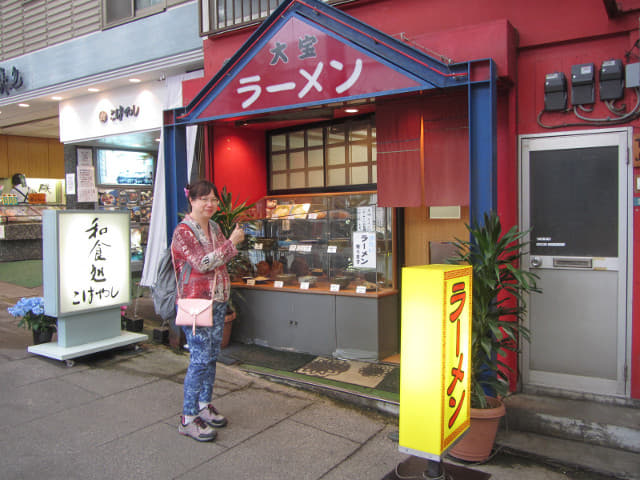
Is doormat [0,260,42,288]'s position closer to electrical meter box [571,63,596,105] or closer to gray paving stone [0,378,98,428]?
gray paving stone [0,378,98,428]

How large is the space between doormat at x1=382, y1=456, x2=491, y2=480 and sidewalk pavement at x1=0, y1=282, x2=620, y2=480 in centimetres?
10

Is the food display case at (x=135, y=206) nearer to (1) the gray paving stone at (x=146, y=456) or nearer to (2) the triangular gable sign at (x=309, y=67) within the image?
(2) the triangular gable sign at (x=309, y=67)

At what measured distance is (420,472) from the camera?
3.62 metres

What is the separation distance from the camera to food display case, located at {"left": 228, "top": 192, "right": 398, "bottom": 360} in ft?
19.4

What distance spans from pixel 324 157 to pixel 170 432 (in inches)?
164

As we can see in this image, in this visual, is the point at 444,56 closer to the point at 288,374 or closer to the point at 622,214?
the point at 622,214

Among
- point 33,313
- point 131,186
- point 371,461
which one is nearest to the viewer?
point 371,461

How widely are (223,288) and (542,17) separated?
3910 millimetres

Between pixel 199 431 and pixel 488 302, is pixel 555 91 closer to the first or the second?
Answer: pixel 488 302

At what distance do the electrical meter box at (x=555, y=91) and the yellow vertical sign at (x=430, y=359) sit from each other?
248cm

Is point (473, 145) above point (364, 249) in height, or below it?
above

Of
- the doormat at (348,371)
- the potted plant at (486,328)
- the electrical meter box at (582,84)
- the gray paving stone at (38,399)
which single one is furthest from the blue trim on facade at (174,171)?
the electrical meter box at (582,84)

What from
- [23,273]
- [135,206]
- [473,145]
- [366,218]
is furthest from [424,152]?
[23,273]

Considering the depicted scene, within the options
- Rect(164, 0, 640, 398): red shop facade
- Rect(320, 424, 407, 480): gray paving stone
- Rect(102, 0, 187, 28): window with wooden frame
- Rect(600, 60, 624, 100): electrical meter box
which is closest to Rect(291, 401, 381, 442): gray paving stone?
Rect(320, 424, 407, 480): gray paving stone
